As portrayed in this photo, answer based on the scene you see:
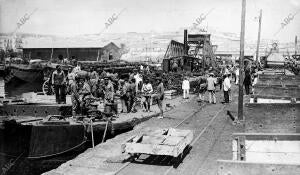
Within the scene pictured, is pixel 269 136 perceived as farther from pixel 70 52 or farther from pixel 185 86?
pixel 70 52

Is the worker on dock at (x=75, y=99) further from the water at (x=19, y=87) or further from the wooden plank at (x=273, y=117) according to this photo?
the water at (x=19, y=87)

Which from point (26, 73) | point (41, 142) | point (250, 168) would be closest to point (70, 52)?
point (26, 73)

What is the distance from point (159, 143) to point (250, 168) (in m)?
3.83

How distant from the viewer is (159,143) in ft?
28.1

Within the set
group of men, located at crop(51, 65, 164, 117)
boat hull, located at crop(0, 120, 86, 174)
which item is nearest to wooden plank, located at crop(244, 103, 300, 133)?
group of men, located at crop(51, 65, 164, 117)

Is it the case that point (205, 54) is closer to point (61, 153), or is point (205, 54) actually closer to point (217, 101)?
point (217, 101)

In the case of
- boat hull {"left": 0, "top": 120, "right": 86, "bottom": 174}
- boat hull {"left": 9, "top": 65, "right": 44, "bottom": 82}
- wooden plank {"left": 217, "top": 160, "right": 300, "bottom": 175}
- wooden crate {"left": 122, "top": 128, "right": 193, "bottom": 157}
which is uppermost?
boat hull {"left": 9, "top": 65, "right": 44, "bottom": 82}

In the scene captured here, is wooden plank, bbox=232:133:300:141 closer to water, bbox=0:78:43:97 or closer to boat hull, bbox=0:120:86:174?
boat hull, bbox=0:120:86:174

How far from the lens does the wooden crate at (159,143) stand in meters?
8.20

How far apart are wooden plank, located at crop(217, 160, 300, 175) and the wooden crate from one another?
127 inches

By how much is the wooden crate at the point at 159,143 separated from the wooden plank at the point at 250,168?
127 inches

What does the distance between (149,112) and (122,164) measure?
8.02 metres

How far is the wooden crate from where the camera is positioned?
26.9 feet

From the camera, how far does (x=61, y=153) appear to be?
13.1 m
